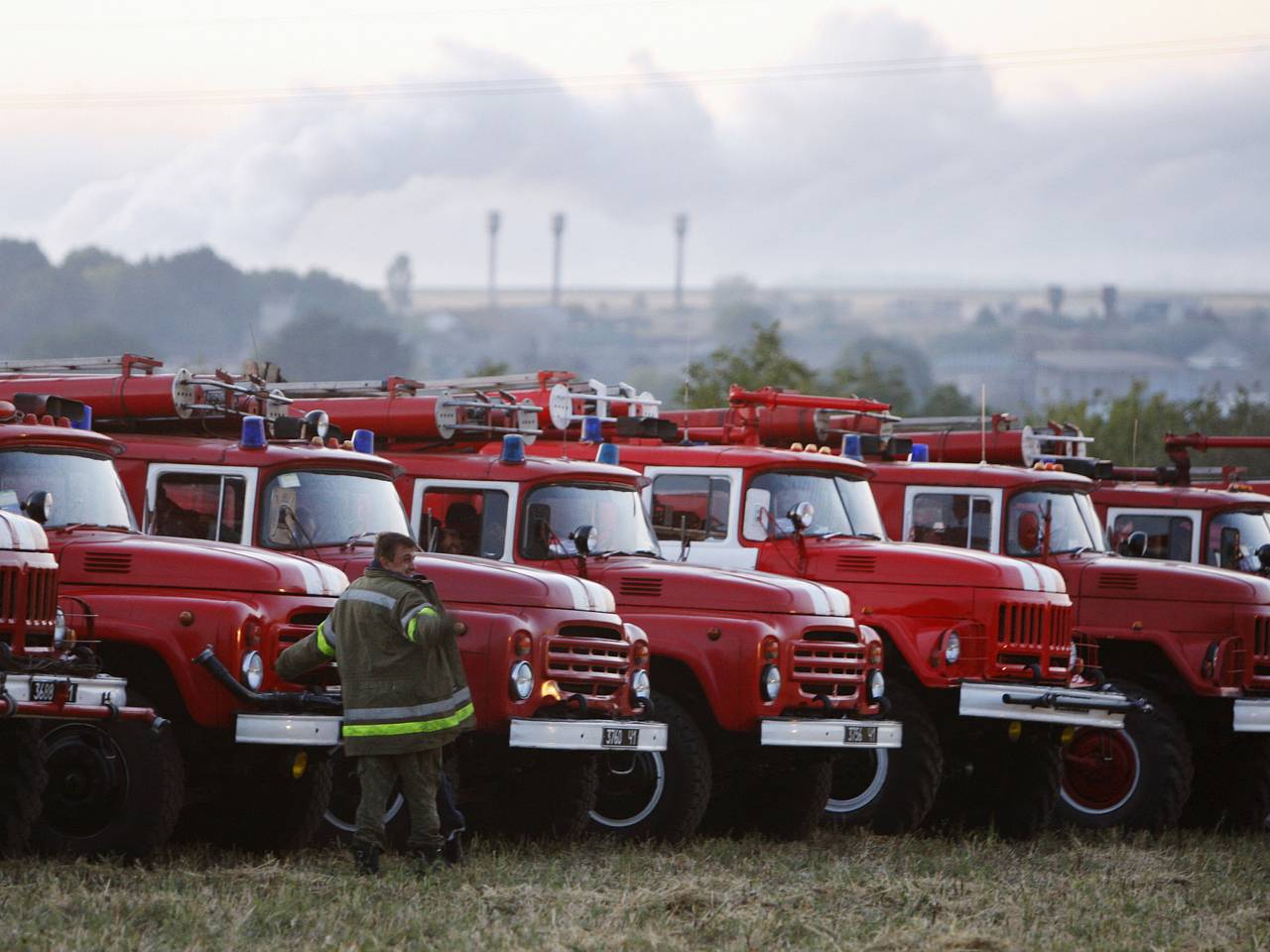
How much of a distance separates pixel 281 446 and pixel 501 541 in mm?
1606

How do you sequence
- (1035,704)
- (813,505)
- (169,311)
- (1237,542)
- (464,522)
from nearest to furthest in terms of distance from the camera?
(464,522)
(1035,704)
(813,505)
(1237,542)
(169,311)

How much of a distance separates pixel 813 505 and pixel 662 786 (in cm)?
312

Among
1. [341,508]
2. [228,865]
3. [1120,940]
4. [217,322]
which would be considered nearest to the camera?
[1120,940]

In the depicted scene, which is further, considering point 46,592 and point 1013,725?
point 1013,725

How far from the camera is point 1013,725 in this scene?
1466 centimetres

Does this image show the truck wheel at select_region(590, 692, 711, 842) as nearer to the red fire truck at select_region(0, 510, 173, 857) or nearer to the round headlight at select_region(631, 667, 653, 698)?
the round headlight at select_region(631, 667, 653, 698)

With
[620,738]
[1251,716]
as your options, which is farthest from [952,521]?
[620,738]

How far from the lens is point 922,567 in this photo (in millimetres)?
14812

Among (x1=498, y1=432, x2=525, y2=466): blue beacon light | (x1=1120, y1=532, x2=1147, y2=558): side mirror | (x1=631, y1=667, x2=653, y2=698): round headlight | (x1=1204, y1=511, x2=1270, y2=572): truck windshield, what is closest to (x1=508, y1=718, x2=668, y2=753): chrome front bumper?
(x1=631, y1=667, x2=653, y2=698): round headlight

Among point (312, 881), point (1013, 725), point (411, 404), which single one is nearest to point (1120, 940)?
point (312, 881)

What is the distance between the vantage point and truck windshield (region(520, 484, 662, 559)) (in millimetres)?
13727

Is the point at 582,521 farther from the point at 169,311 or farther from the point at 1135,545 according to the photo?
the point at 169,311

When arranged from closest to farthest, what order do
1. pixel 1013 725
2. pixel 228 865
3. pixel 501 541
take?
pixel 228 865, pixel 501 541, pixel 1013 725

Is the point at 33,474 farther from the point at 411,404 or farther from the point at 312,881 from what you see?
the point at 411,404
